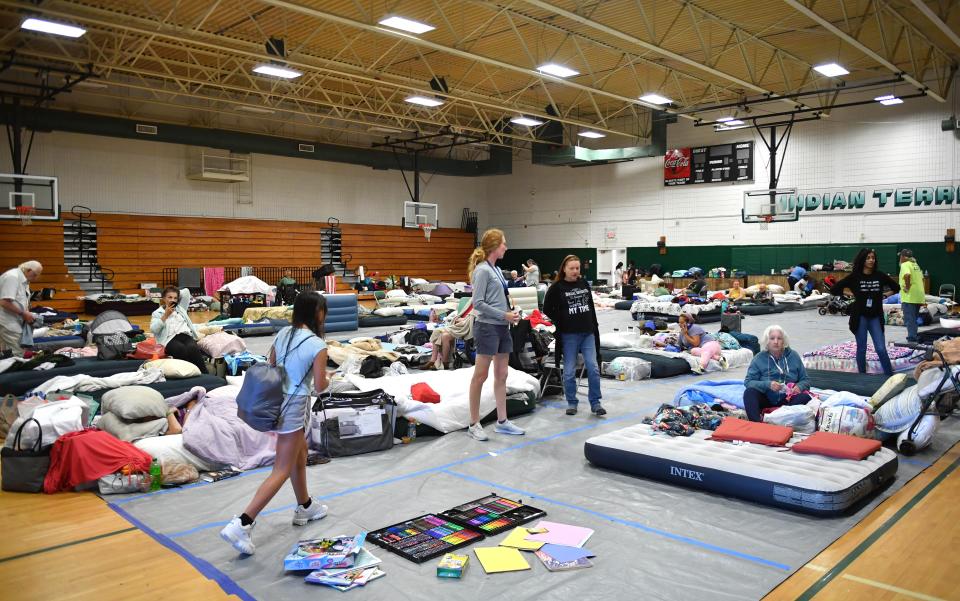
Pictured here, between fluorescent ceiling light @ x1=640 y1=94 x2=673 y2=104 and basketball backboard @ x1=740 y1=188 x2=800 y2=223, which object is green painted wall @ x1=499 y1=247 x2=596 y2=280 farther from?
fluorescent ceiling light @ x1=640 y1=94 x2=673 y2=104

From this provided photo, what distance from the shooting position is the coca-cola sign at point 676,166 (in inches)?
933

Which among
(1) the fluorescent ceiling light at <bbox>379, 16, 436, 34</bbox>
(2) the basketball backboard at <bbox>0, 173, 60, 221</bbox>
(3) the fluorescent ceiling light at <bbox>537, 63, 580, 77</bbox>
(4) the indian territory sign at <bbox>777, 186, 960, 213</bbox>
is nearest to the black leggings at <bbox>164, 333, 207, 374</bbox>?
(1) the fluorescent ceiling light at <bbox>379, 16, 436, 34</bbox>

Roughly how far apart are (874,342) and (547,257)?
21.0 m

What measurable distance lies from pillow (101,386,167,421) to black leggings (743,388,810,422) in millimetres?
4567

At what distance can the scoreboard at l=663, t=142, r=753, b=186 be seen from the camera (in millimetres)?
22375

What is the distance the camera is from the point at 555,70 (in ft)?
46.0

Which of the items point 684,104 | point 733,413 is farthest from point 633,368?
point 684,104

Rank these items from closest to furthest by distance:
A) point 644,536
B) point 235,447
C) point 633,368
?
point 644,536 < point 235,447 < point 633,368

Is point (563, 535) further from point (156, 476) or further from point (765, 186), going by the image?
point (765, 186)

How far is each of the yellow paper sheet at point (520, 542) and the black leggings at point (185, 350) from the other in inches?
192

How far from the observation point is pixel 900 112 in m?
19.2

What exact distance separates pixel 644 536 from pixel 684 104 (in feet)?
55.2

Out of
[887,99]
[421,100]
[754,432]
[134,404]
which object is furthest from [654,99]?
[134,404]

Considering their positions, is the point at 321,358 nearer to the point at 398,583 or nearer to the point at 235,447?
the point at 398,583
